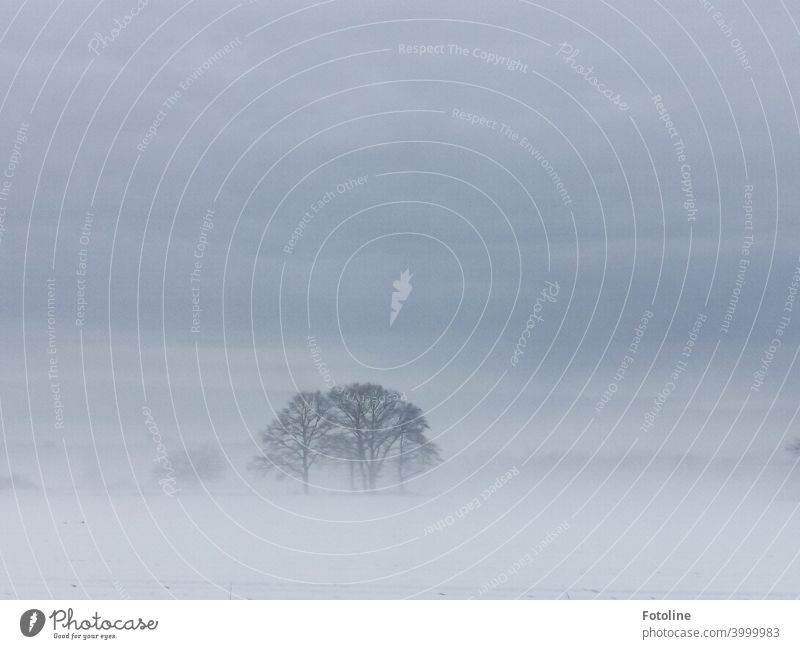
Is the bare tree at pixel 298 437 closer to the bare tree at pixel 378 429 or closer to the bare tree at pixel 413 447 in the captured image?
the bare tree at pixel 378 429

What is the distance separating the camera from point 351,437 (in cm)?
1387

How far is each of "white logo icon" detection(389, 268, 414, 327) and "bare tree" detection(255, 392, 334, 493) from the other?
48.3 inches

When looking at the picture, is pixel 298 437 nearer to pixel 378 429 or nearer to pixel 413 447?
pixel 378 429

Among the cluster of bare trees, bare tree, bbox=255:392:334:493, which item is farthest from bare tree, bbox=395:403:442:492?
bare tree, bbox=255:392:334:493

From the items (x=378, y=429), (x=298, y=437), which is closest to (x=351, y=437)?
(x=378, y=429)

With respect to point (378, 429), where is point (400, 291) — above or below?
above

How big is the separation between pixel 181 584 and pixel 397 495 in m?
2.49

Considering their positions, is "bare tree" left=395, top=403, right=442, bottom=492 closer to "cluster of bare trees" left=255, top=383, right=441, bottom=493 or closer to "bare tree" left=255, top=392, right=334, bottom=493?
"cluster of bare trees" left=255, top=383, right=441, bottom=493

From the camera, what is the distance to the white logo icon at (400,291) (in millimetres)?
13969

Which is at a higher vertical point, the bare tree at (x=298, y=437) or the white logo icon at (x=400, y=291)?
the white logo icon at (x=400, y=291)

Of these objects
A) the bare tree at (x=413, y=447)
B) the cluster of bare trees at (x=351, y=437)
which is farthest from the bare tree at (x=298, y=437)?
the bare tree at (x=413, y=447)

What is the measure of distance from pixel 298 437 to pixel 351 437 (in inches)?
23.3

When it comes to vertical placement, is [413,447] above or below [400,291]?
below

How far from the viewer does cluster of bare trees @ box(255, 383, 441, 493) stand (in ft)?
45.4
